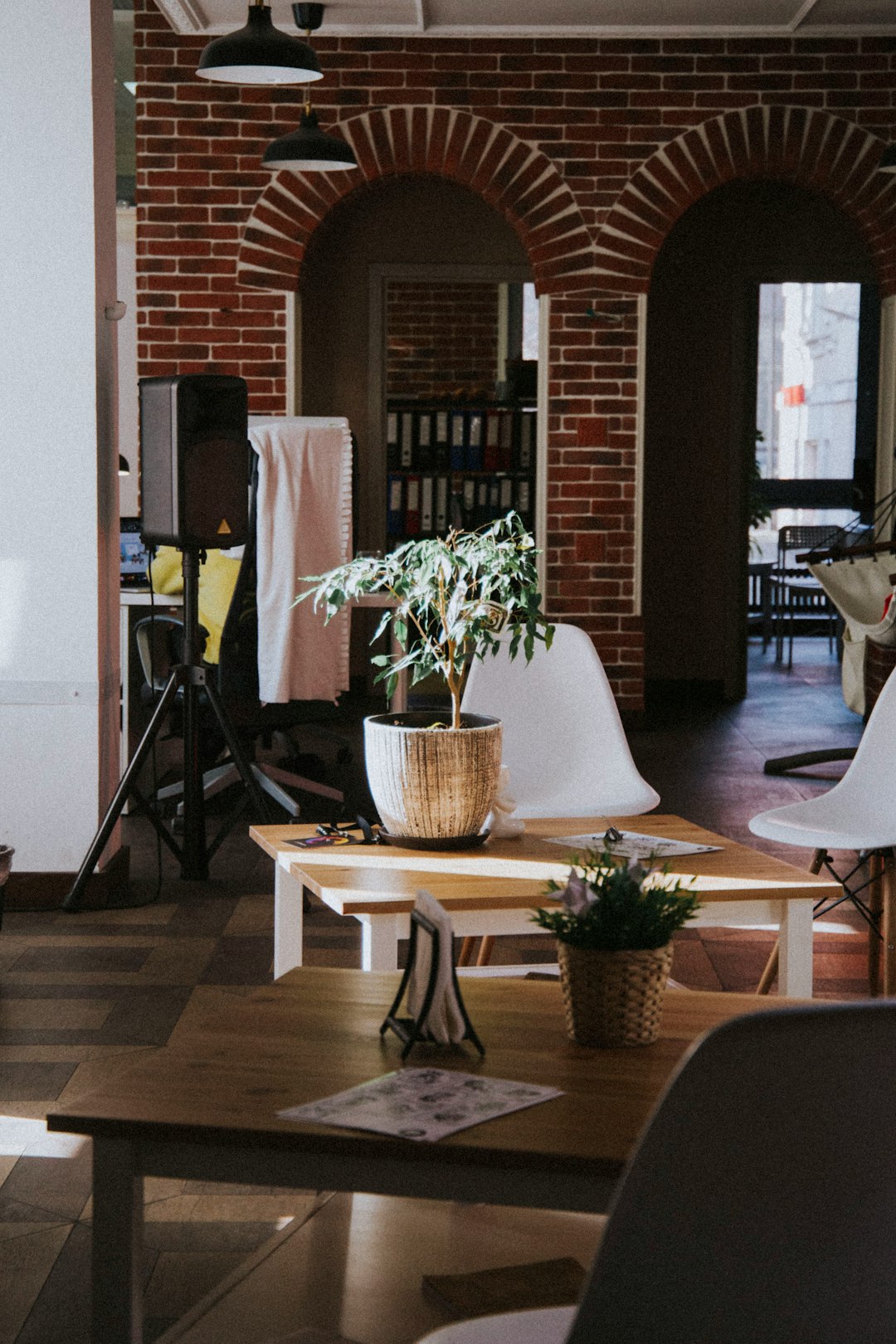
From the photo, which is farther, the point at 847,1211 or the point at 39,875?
the point at 39,875

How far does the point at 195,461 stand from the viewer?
4.31 m

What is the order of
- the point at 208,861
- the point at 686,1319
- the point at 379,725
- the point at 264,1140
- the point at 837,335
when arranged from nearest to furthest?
the point at 686,1319, the point at 264,1140, the point at 379,725, the point at 208,861, the point at 837,335

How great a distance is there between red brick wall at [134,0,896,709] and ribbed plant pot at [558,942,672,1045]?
6021mm

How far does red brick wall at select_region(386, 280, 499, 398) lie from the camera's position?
915cm

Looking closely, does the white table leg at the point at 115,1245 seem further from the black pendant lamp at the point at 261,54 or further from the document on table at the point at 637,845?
the black pendant lamp at the point at 261,54

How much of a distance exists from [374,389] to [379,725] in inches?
231

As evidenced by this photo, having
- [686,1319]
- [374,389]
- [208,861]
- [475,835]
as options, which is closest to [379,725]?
[475,835]

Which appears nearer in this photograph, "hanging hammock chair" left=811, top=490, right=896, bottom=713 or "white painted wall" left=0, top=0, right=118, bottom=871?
"white painted wall" left=0, top=0, right=118, bottom=871

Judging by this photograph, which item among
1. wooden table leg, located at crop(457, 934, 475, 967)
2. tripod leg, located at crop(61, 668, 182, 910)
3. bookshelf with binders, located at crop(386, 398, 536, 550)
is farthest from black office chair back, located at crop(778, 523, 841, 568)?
wooden table leg, located at crop(457, 934, 475, 967)

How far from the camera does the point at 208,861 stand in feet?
14.9

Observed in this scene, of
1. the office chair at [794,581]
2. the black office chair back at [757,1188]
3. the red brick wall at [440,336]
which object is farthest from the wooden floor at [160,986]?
the office chair at [794,581]

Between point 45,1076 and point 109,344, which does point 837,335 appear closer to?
point 109,344

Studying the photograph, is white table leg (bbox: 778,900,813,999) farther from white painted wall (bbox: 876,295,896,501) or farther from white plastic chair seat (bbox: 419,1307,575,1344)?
white painted wall (bbox: 876,295,896,501)

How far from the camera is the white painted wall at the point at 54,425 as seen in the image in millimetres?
4090
